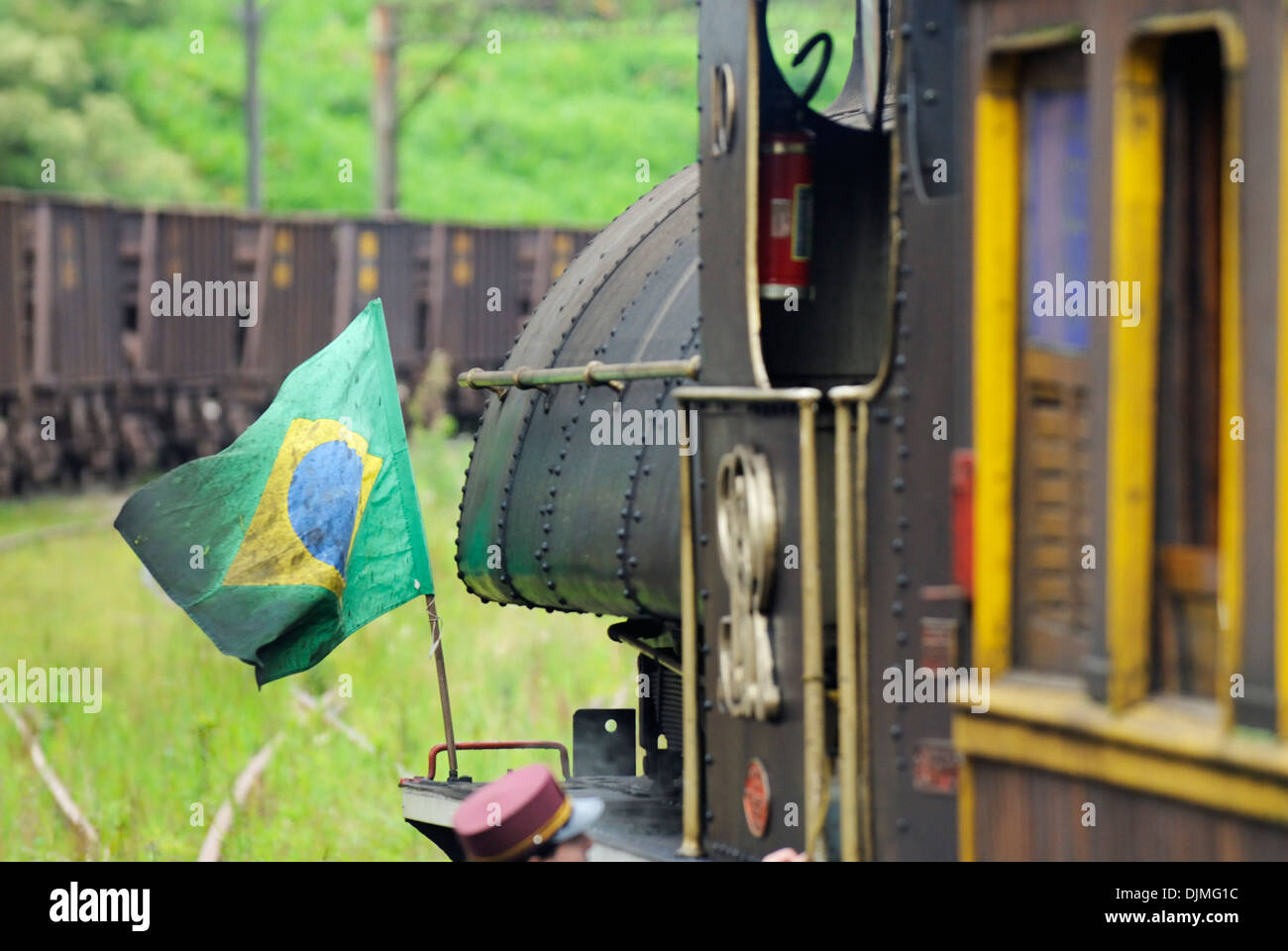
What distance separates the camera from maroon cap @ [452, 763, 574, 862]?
15.1 ft

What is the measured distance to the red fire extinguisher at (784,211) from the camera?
520 cm

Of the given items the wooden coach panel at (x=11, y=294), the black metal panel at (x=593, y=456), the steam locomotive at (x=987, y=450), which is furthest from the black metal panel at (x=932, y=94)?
the wooden coach panel at (x=11, y=294)

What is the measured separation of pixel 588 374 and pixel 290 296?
921 inches

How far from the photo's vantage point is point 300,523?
6.88 metres

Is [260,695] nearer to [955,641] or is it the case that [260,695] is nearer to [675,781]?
[675,781]

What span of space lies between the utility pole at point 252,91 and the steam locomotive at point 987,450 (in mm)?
25207

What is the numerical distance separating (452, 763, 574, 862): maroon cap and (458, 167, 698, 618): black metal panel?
56.2 inches

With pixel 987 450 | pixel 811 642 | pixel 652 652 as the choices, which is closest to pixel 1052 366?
pixel 987 450

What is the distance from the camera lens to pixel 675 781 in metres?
7.04

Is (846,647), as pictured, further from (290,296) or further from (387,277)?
(387,277)

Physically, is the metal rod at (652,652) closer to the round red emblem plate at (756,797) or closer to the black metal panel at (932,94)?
the round red emblem plate at (756,797)

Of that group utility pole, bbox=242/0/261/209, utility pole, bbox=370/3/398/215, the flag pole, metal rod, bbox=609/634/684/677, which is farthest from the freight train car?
metal rod, bbox=609/634/684/677

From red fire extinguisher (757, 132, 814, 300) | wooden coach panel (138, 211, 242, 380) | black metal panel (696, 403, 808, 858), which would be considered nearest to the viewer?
black metal panel (696, 403, 808, 858)

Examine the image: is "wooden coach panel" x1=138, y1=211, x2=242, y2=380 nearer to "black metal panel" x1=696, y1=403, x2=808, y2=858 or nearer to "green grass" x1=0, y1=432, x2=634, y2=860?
"green grass" x1=0, y1=432, x2=634, y2=860
